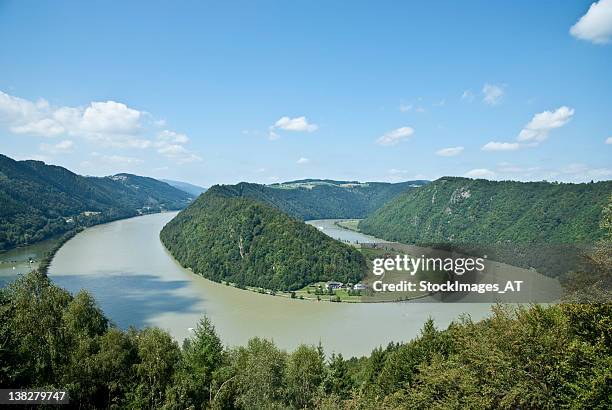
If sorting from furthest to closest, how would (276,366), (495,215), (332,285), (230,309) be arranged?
(495,215)
(332,285)
(230,309)
(276,366)

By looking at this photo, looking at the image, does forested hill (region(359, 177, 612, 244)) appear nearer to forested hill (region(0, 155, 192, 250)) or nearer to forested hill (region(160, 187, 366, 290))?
forested hill (region(160, 187, 366, 290))

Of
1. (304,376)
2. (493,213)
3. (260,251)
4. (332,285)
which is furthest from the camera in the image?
(493,213)

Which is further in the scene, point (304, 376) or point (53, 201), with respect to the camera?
point (53, 201)

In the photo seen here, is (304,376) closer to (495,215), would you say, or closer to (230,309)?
(230,309)

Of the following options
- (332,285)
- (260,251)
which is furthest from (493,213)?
(260,251)

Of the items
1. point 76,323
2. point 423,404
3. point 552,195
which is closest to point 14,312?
point 76,323

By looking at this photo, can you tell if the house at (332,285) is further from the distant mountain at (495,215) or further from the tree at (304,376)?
the tree at (304,376)

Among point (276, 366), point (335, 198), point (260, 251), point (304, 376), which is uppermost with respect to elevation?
point (335, 198)
